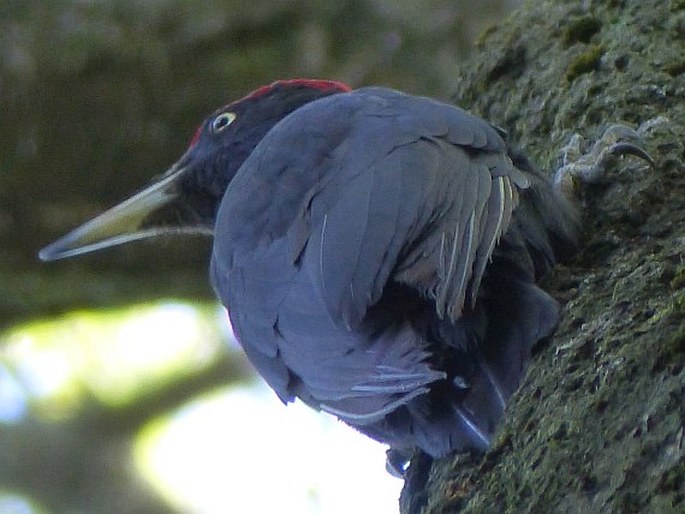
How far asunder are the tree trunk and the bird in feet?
0.31

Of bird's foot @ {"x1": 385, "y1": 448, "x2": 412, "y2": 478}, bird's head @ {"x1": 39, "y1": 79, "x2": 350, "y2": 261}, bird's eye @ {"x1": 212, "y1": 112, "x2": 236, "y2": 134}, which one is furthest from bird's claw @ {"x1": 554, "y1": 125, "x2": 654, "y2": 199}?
bird's eye @ {"x1": 212, "y1": 112, "x2": 236, "y2": 134}

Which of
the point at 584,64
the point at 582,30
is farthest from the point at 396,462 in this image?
the point at 582,30

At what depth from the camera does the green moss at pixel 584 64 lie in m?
3.01

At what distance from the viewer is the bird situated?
2.12 meters

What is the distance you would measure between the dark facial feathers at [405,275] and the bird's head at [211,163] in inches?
33.9

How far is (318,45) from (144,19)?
66cm

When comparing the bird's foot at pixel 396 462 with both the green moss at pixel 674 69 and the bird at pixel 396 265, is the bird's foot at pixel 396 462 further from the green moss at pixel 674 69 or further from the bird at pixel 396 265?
the green moss at pixel 674 69

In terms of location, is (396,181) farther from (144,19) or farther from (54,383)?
(54,383)

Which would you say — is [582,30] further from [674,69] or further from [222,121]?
[222,121]

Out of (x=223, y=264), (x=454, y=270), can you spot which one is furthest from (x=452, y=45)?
(x=454, y=270)

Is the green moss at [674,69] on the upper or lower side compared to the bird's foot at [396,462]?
upper

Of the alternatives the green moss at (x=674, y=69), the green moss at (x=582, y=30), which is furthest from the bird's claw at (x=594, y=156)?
the green moss at (x=582, y=30)

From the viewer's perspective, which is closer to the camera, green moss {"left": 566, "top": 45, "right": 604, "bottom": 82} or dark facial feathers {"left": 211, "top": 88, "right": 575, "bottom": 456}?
dark facial feathers {"left": 211, "top": 88, "right": 575, "bottom": 456}

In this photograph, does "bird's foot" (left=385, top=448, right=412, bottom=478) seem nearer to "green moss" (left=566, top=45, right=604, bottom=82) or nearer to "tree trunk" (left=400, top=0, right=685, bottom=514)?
"tree trunk" (left=400, top=0, right=685, bottom=514)
